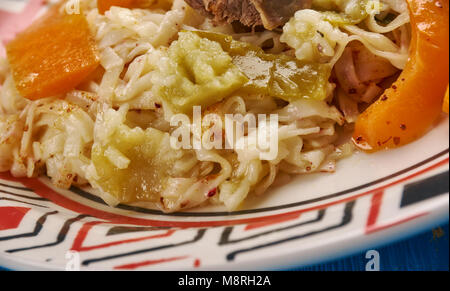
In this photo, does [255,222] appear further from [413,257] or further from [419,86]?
[419,86]

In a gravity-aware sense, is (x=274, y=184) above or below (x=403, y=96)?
below

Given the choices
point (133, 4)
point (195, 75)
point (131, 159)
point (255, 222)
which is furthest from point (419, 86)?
point (133, 4)

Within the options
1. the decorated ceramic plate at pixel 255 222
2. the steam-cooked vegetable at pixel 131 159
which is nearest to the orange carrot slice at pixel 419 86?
the decorated ceramic plate at pixel 255 222

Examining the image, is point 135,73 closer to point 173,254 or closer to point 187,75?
point 187,75

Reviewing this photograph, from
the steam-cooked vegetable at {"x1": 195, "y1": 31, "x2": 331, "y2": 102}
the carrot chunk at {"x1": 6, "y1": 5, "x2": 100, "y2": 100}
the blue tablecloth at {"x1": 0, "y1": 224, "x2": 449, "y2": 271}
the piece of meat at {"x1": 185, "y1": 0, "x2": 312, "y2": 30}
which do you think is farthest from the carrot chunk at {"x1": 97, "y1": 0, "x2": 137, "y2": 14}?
the blue tablecloth at {"x1": 0, "y1": 224, "x2": 449, "y2": 271}

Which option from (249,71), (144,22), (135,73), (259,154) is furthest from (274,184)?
(144,22)

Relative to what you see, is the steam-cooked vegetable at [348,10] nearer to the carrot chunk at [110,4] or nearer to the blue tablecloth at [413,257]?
the blue tablecloth at [413,257]
